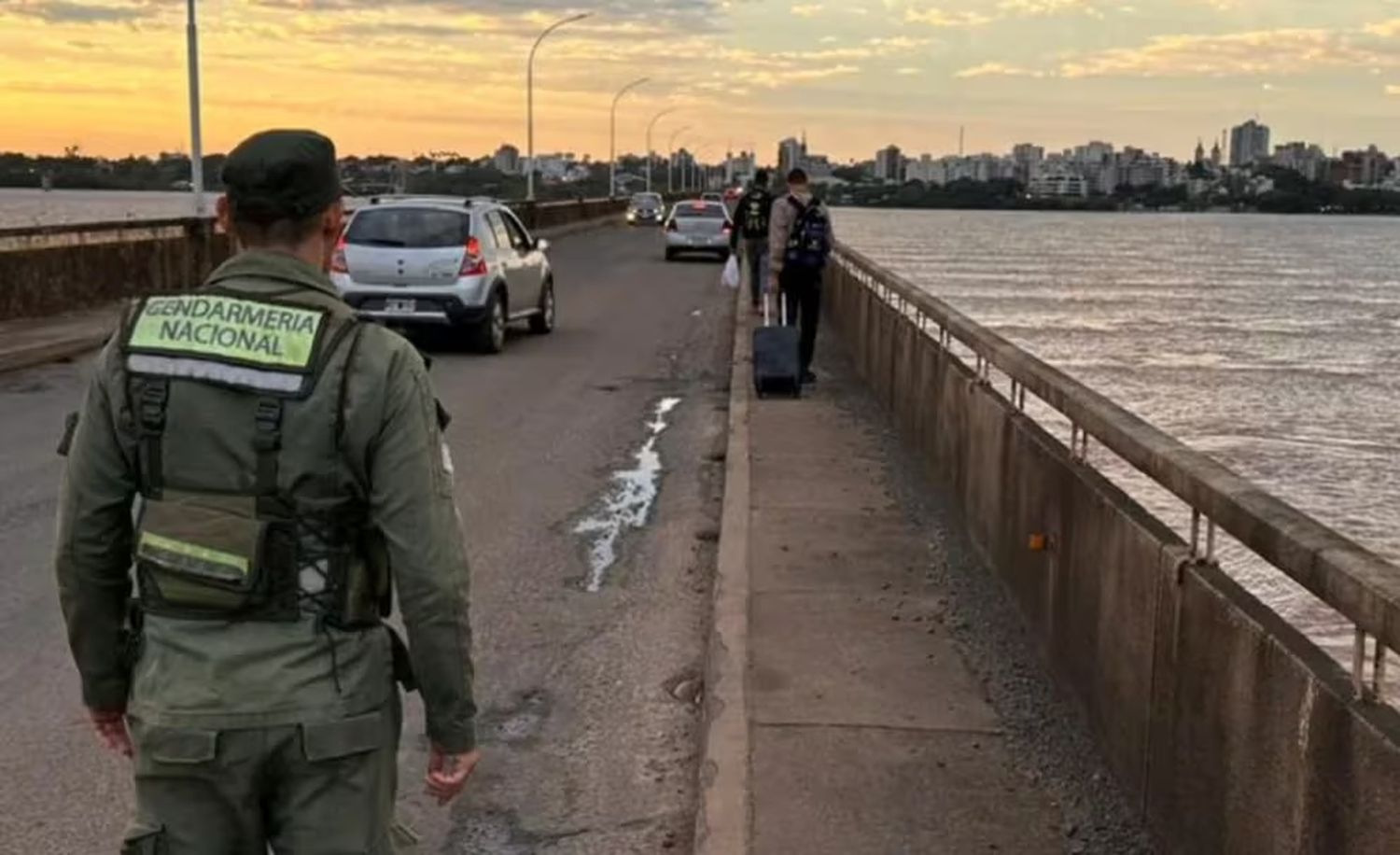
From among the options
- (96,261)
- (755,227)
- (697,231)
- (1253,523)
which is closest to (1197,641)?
(1253,523)

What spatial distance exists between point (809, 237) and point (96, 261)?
10539 millimetres

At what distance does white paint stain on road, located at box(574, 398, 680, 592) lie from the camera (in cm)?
794

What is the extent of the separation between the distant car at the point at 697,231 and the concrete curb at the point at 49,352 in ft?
71.9

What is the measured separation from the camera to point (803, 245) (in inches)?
526

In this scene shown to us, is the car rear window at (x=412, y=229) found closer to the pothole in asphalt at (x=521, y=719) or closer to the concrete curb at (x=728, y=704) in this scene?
the concrete curb at (x=728, y=704)

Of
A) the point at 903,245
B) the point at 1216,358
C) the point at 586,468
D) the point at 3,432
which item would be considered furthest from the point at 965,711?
the point at 903,245

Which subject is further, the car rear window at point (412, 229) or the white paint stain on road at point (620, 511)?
the car rear window at point (412, 229)

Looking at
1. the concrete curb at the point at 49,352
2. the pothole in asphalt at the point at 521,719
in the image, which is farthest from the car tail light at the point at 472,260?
the pothole in asphalt at the point at 521,719

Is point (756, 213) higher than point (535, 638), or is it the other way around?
point (756, 213)

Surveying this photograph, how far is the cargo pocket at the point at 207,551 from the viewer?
7.84ft

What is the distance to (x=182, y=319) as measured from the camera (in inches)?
96.3

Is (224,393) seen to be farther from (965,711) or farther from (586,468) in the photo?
(586,468)

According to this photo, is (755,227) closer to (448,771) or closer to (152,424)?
(448,771)

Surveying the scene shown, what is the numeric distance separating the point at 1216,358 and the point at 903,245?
240 feet
